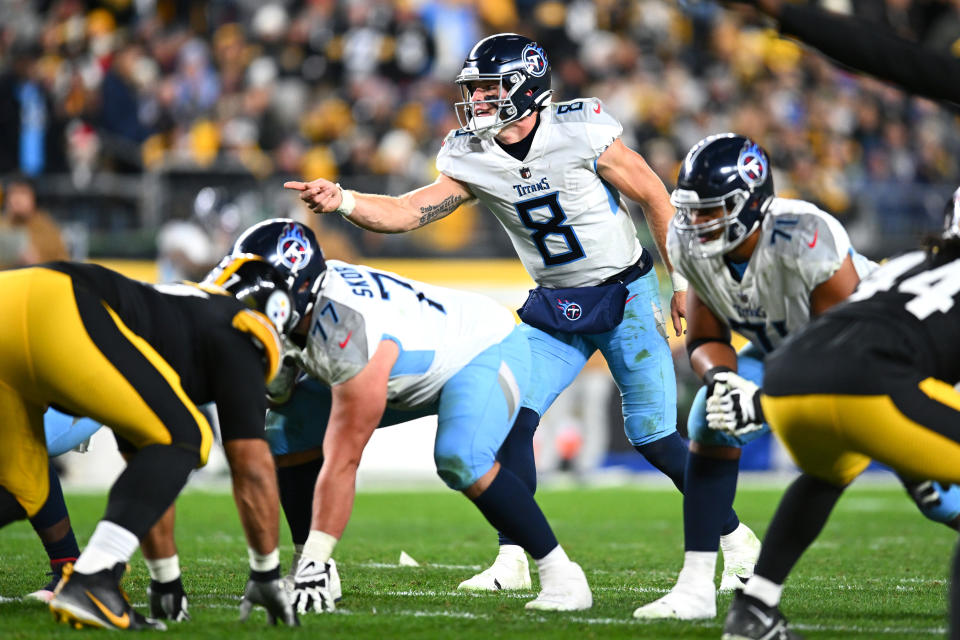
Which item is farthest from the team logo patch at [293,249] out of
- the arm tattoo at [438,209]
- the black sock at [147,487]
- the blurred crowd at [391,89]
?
the blurred crowd at [391,89]

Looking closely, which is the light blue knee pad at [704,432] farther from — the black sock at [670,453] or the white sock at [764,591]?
the black sock at [670,453]

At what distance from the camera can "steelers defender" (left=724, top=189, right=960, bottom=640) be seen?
329 cm

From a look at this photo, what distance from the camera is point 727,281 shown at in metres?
4.21

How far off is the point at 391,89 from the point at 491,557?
29.1 ft

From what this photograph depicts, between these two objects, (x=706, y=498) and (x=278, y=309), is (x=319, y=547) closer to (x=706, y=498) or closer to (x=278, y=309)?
(x=278, y=309)

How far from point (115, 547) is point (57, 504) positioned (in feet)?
3.83

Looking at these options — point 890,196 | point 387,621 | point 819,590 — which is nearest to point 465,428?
point 387,621

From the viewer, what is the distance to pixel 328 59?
48.2 ft

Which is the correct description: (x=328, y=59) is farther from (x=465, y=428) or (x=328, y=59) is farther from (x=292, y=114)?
(x=465, y=428)

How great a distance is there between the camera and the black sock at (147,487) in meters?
3.76

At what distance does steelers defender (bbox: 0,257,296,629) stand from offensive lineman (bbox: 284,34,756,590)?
147 centimetres

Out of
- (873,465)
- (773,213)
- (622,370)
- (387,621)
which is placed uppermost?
(773,213)

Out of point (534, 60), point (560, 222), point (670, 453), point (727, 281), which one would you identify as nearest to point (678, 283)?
point (560, 222)

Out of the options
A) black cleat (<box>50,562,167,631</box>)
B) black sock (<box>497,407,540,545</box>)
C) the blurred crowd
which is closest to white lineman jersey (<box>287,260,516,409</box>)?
black sock (<box>497,407,540,545</box>)
